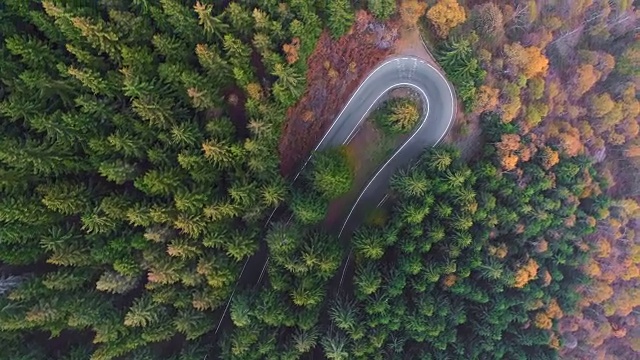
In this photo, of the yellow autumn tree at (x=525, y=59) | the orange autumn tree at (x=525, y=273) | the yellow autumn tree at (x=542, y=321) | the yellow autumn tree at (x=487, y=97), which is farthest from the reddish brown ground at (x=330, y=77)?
the yellow autumn tree at (x=542, y=321)

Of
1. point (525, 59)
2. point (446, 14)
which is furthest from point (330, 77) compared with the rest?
point (525, 59)

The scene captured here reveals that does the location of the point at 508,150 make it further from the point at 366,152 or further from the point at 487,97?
the point at 366,152

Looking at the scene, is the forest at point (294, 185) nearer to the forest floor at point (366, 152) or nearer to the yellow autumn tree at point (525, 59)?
the yellow autumn tree at point (525, 59)

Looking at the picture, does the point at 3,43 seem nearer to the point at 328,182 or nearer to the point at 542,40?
the point at 328,182

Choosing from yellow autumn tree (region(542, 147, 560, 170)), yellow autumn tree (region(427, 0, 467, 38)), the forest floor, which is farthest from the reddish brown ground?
yellow autumn tree (region(542, 147, 560, 170))

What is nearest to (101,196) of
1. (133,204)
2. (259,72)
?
(133,204)

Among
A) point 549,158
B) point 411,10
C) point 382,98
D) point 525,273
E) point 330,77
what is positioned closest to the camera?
point 411,10
